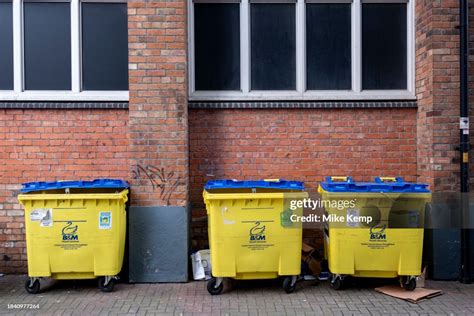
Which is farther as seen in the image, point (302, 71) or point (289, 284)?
point (302, 71)

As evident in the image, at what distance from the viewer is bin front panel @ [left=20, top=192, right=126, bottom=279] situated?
559cm

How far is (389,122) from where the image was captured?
22.1 feet

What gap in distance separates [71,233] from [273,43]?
3675 mm

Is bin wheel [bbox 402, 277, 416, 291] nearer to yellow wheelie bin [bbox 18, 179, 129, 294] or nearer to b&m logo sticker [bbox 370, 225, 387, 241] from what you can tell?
b&m logo sticker [bbox 370, 225, 387, 241]

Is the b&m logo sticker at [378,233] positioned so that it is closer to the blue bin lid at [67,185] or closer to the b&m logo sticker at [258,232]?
the b&m logo sticker at [258,232]

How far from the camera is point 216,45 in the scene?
6.82 m

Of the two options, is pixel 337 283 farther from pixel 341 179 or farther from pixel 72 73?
pixel 72 73

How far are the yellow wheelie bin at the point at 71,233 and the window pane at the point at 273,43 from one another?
269cm

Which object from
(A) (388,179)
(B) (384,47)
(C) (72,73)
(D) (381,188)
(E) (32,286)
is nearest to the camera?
(D) (381,188)

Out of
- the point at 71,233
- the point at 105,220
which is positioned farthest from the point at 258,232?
the point at 71,233

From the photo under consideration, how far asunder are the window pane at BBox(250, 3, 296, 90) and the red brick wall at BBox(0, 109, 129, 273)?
6.62 ft

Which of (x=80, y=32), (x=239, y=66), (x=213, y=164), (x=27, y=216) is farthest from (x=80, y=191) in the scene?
(x=239, y=66)

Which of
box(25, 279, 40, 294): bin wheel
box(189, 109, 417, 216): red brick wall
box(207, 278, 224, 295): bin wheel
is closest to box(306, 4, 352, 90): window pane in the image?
box(189, 109, 417, 216): red brick wall

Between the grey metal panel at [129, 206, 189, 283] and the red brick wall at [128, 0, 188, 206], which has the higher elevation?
the red brick wall at [128, 0, 188, 206]
